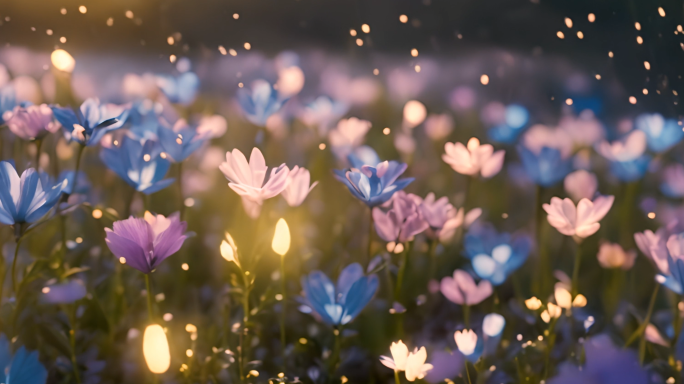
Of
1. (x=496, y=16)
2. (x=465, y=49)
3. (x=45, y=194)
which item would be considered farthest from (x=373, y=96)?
(x=45, y=194)

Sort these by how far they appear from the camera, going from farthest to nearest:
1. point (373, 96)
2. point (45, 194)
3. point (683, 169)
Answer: point (373, 96)
point (683, 169)
point (45, 194)

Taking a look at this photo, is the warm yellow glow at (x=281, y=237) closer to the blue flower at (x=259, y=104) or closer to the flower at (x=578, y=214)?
the flower at (x=578, y=214)

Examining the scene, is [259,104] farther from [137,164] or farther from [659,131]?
[659,131]

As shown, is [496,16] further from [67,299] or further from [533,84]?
[67,299]

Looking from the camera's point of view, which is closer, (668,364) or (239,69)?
(668,364)

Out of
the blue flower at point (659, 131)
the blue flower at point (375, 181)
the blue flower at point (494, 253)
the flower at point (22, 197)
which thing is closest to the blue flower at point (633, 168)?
the blue flower at point (659, 131)

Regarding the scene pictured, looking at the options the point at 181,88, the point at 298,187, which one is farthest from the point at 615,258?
the point at 181,88
